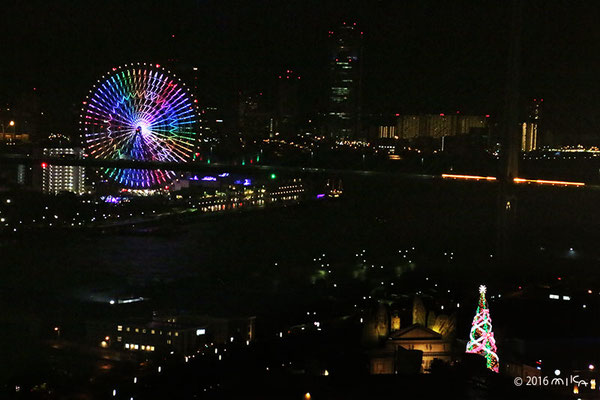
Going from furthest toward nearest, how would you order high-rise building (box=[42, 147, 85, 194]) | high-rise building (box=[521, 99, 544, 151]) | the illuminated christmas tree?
high-rise building (box=[42, 147, 85, 194]) → high-rise building (box=[521, 99, 544, 151]) → the illuminated christmas tree

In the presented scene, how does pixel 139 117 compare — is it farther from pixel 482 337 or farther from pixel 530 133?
pixel 482 337

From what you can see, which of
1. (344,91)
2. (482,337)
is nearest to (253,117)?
(344,91)

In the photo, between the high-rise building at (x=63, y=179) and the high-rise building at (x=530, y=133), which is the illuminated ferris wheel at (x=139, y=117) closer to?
the high-rise building at (x=63, y=179)

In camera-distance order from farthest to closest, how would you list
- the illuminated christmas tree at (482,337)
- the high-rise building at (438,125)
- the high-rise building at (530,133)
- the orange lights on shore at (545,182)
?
the high-rise building at (438,125), the high-rise building at (530,133), the orange lights on shore at (545,182), the illuminated christmas tree at (482,337)

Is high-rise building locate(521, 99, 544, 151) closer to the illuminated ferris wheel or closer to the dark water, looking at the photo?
the dark water

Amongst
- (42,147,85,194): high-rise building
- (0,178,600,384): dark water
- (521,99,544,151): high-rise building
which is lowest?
(0,178,600,384): dark water

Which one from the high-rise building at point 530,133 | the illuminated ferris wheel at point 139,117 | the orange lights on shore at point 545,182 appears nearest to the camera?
the orange lights on shore at point 545,182

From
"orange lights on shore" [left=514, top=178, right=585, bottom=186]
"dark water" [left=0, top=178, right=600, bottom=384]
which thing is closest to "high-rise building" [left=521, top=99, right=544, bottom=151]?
"dark water" [left=0, top=178, right=600, bottom=384]

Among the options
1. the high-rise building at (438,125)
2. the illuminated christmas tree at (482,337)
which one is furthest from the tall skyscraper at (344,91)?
the illuminated christmas tree at (482,337)

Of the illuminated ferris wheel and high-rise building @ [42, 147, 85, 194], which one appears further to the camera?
high-rise building @ [42, 147, 85, 194]

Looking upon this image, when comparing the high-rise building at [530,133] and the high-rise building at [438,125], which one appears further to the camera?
the high-rise building at [438,125]

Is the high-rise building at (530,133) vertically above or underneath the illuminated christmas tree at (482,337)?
above
